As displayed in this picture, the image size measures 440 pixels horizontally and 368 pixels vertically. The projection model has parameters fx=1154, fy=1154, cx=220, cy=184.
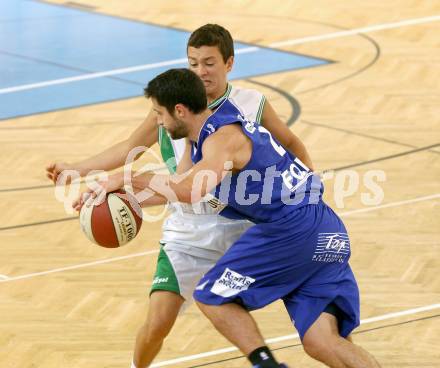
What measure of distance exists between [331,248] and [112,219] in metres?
1.08

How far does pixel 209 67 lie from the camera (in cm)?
585

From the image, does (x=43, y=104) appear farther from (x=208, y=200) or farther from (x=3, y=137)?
(x=208, y=200)

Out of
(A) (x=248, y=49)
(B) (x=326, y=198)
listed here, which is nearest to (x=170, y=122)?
(B) (x=326, y=198)

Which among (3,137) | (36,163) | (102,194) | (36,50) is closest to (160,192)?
(102,194)

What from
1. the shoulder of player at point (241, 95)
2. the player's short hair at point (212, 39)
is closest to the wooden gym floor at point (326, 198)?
the shoulder of player at point (241, 95)

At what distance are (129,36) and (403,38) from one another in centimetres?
343

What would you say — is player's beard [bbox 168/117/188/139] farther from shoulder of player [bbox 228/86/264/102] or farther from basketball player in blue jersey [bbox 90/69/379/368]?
shoulder of player [bbox 228/86/264/102]

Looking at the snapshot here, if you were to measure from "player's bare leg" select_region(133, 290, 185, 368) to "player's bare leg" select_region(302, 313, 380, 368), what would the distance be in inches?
30.0

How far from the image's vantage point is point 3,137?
1066 cm

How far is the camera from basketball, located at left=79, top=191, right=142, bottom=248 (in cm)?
563

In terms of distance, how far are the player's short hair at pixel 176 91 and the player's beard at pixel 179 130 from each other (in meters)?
0.05

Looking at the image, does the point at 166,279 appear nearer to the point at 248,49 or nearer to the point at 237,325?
the point at 237,325

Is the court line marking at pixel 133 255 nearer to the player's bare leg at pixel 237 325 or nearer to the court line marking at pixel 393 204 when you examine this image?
the court line marking at pixel 393 204

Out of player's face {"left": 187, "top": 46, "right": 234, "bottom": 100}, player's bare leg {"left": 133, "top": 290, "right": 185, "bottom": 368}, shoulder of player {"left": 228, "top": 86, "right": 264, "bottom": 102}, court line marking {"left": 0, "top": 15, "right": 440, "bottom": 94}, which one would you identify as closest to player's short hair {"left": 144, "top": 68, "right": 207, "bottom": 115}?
player's face {"left": 187, "top": 46, "right": 234, "bottom": 100}
